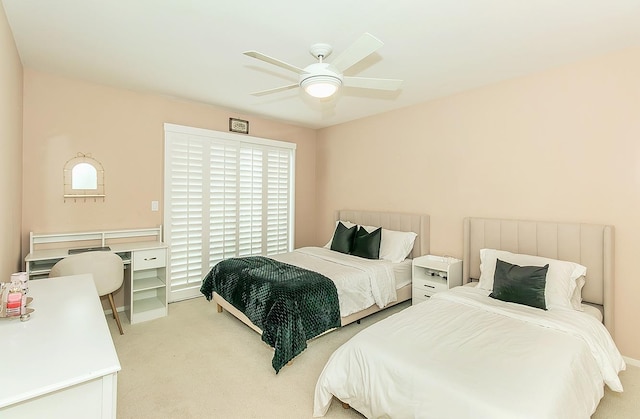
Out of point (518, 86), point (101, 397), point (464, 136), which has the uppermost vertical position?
point (518, 86)

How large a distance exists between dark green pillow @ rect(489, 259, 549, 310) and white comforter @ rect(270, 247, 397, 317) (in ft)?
3.64

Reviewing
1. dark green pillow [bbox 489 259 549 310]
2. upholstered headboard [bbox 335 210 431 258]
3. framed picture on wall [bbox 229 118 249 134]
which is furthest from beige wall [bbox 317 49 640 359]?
framed picture on wall [bbox 229 118 249 134]

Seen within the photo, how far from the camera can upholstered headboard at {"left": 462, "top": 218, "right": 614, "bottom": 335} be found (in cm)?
259

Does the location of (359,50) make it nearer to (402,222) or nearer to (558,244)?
(558,244)

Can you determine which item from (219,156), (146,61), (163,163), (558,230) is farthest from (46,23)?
(558,230)

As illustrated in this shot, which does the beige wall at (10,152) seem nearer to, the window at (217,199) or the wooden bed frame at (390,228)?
the window at (217,199)

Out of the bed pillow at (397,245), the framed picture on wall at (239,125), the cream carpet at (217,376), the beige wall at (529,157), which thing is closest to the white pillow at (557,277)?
the beige wall at (529,157)

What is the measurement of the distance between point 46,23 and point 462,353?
3.61 meters

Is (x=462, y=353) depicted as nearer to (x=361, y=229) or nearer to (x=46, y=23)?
(x=361, y=229)

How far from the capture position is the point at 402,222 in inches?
164

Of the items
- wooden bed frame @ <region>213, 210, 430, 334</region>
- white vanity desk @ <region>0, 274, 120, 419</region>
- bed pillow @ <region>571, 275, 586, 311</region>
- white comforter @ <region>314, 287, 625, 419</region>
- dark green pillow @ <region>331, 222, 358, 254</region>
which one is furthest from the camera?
dark green pillow @ <region>331, 222, 358, 254</region>

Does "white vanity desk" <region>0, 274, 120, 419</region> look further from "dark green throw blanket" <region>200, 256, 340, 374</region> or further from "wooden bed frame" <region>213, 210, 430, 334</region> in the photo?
"wooden bed frame" <region>213, 210, 430, 334</region>

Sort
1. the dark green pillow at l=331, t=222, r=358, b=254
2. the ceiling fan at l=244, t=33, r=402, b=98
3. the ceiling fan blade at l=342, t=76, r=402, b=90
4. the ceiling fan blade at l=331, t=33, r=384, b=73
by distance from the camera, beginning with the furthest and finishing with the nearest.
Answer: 1. the dark green pillow at l=331, t=222, r=358, b=254
2. the ceiling fan blade at l=342, t=76, r=402, b=90
3. the ceiling fan at l=244, t=33, r=402, b=98
4. the ceiling fan blade at l=331, t=33, r=384, b=73

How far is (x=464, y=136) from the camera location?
3.57 meters
